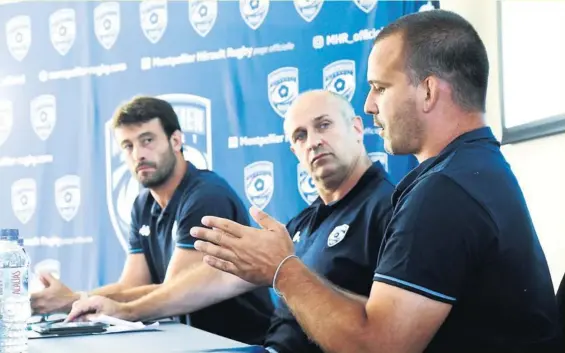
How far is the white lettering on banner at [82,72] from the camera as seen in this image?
3.85 m

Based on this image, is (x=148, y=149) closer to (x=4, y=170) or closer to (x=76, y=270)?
(x=76, y=270)

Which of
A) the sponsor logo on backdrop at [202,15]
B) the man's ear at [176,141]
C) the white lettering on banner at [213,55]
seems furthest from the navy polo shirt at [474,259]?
the sponsor logo on backdrop at [202,15]

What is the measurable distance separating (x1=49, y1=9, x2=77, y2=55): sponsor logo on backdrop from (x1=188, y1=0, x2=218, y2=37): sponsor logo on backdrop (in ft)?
2.31

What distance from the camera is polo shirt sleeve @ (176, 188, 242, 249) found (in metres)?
2.60

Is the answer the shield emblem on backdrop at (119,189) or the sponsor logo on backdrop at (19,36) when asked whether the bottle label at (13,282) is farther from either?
the sponsor logo on backdrop at (19,36)

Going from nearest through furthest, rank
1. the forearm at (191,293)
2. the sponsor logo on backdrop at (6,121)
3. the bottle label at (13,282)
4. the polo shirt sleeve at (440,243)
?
the polo shirt sleeve at (440,243)
the bottle label at (13,282)
the forearm at (191,293)
the sponsor logo on backdrop at (6,121)

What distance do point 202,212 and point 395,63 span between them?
4.25 feet

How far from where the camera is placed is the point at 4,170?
4.09 metres

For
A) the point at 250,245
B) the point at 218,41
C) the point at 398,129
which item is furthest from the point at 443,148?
the point at 218,41

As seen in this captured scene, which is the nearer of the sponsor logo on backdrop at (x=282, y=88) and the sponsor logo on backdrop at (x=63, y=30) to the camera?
the sponsor logo on backdrop at (x=282, y=88)

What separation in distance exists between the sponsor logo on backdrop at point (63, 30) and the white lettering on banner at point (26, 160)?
56 cm

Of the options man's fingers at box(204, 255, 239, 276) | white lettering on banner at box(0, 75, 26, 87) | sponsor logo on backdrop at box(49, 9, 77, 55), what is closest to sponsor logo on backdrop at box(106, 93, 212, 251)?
sponsor logo on backdrop at box(49, 9, 77, 55)

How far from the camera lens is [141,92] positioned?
12.4 feet

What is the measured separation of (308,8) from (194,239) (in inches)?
52.7
